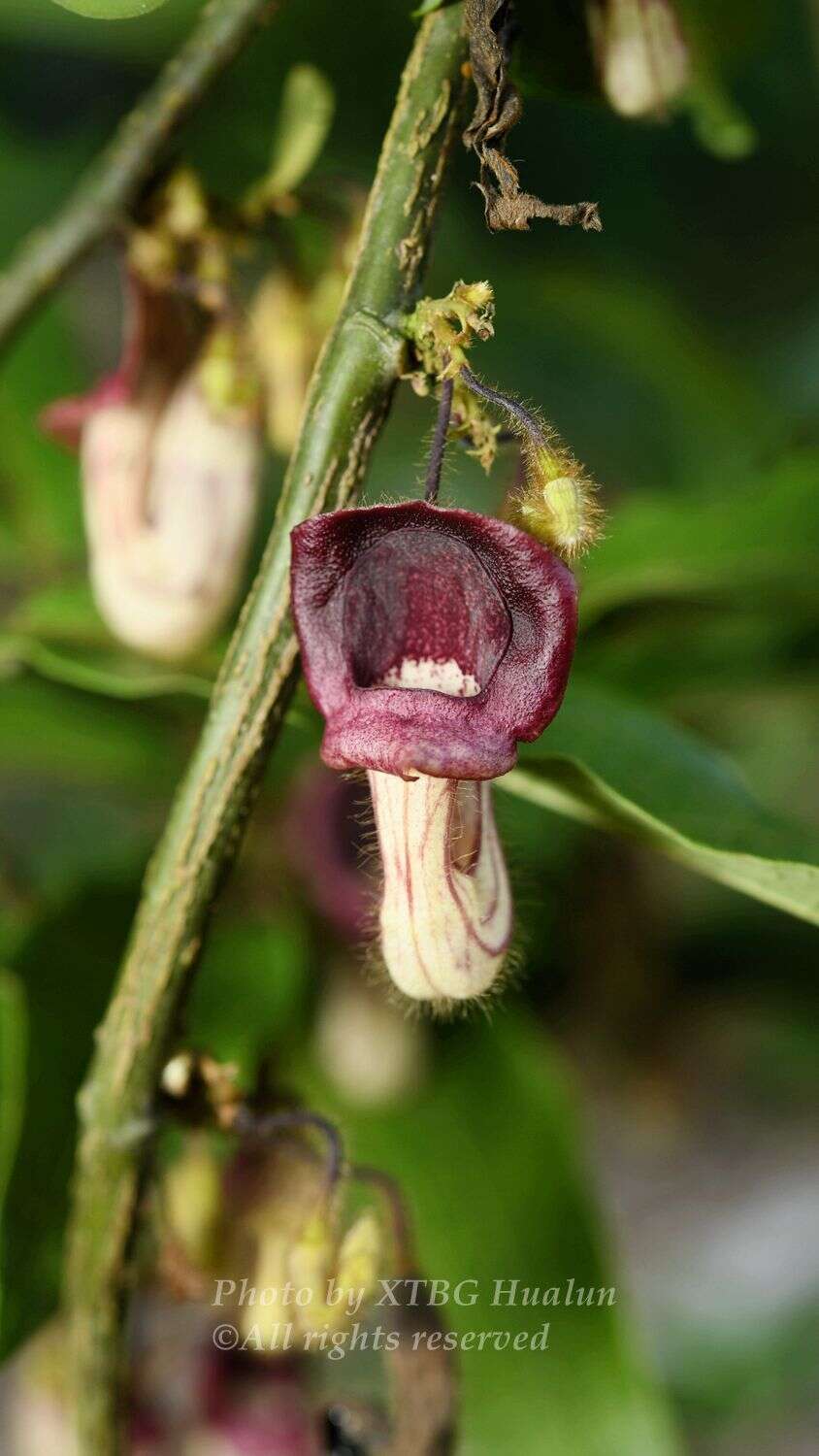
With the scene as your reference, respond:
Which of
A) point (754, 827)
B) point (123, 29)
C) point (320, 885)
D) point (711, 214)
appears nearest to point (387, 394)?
point (754, 827)

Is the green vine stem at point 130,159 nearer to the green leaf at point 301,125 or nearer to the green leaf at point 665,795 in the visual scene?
the green leaf at point 301,125

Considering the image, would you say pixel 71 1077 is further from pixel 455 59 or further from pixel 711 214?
pixel 711 214

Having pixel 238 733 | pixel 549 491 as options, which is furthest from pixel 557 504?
pixel 238 733

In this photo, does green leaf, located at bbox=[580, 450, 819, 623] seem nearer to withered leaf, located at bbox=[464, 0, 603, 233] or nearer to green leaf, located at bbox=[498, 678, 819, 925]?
green leaf, located at bbox=[498, 678, 819, 925]
